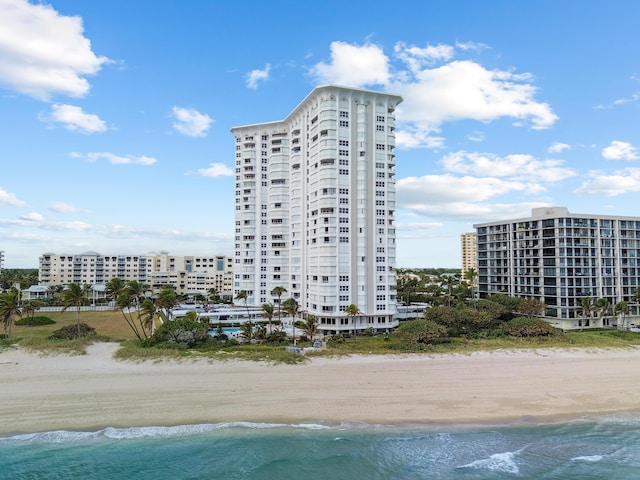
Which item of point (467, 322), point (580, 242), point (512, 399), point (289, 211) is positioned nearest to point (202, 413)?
point (512, 399)

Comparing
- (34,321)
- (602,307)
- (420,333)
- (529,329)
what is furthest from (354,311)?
(34,321)

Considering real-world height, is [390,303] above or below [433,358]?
above

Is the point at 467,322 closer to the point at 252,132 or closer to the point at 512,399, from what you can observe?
the point at 512,399

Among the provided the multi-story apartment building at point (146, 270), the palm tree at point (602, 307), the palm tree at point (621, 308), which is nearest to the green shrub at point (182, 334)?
the palm tree at point (602, 307)

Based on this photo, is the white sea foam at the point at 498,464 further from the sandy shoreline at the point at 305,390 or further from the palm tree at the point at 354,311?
the palm tree at the point at 354,311

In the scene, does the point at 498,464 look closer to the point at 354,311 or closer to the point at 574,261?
the point at 354,311
